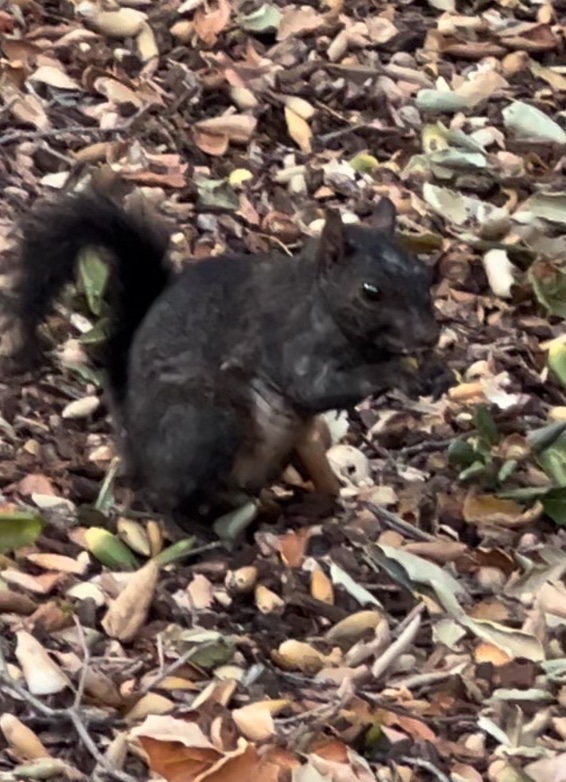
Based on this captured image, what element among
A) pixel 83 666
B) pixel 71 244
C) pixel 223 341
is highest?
pixel 71 244

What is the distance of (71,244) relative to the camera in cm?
273

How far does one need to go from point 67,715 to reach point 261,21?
2.22m

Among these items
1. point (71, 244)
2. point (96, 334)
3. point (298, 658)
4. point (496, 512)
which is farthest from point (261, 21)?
point (298, 658)

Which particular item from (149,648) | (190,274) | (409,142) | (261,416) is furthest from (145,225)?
(409,142)

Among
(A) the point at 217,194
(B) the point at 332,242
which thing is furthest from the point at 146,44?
(B) the point at 332,242

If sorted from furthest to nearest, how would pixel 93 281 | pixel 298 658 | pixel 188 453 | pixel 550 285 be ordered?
pixel 550 285
pixel 93 281
pixel 188 453
pixel 298 658

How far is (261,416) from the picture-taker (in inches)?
107

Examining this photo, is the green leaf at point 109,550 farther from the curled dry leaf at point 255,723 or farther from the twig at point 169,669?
the curled dry leaf at point 255,723

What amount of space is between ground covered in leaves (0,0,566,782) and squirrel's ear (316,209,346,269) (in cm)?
44

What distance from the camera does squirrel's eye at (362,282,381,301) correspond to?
2604 millimetres

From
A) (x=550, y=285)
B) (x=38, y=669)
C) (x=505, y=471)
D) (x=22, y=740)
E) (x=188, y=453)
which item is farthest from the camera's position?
(x=550, y=285)

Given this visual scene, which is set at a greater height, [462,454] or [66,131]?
[66,131]

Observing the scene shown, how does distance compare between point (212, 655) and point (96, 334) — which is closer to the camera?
point (212, 655)

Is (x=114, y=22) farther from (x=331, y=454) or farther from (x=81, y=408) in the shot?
(x=331, y=454)
